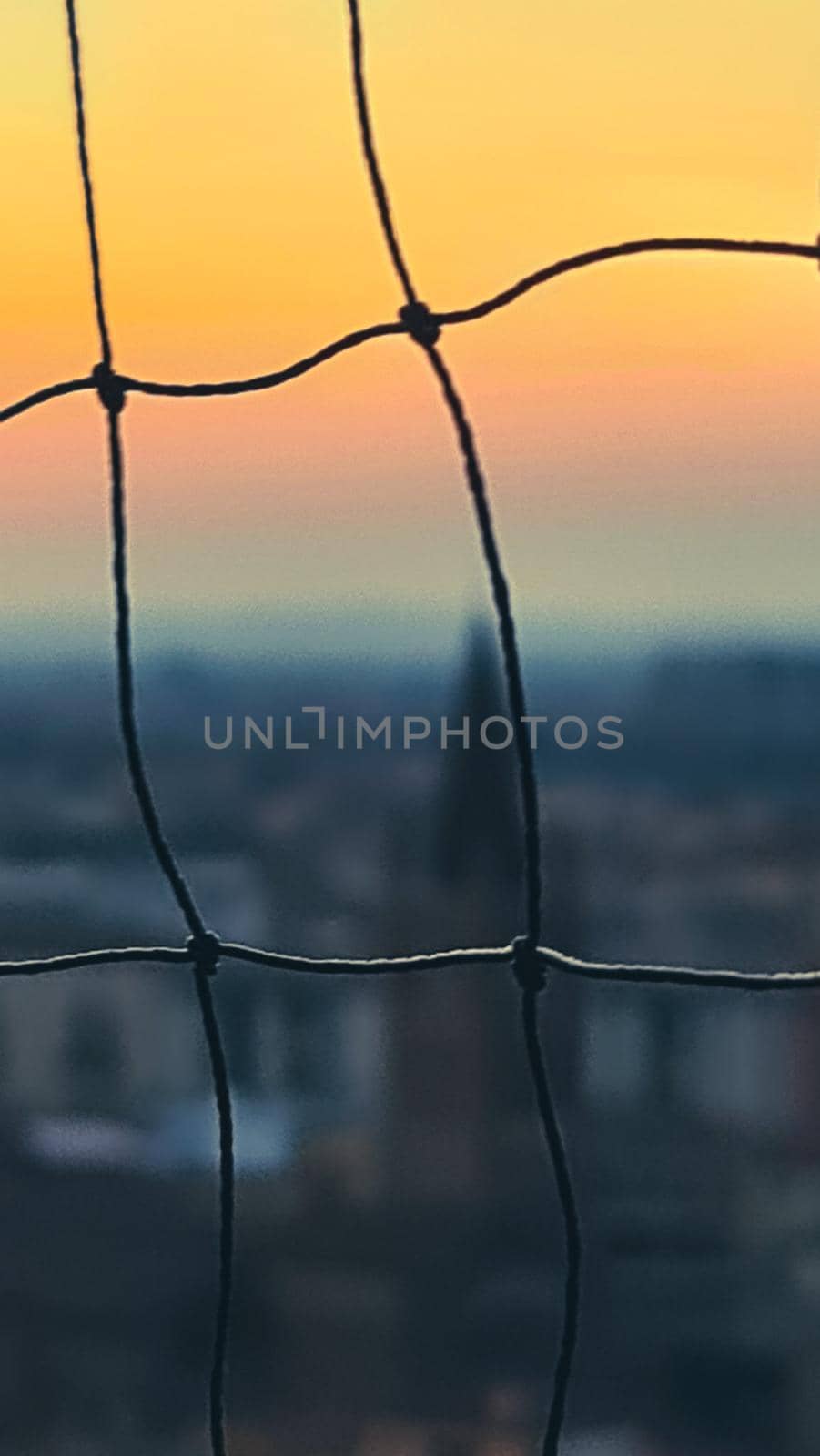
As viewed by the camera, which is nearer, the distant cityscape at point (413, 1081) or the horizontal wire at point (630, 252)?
the horizontal wire at point (630, 252)

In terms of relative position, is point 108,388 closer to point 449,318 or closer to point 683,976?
point 449,318

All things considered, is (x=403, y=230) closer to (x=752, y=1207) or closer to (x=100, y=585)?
(x=100, y=585)

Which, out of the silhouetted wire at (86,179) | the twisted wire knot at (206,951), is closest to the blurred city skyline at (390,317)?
the silhouetted wire at (86,179)

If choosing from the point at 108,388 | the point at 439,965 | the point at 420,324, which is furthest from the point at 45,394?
the point at 439,965

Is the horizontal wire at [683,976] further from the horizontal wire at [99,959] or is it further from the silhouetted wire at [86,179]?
the silhouetted wire at [86,179]

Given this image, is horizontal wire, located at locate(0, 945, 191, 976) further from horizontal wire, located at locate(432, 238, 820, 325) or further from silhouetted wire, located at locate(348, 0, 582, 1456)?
horizontal wire, located at locate(432, 238, 820, 325)

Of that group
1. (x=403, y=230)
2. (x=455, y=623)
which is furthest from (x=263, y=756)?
(x=403, y=230)

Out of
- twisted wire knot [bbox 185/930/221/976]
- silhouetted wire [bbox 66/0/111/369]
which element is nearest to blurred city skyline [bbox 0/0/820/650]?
silhouetted wire [bbox 66/0/111/369]
